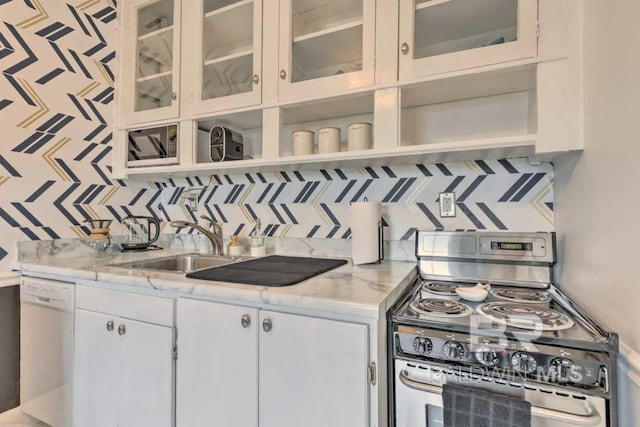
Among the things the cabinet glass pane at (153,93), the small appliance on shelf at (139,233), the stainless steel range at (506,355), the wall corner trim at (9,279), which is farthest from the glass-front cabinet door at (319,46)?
the wall corner trim at (9,279)

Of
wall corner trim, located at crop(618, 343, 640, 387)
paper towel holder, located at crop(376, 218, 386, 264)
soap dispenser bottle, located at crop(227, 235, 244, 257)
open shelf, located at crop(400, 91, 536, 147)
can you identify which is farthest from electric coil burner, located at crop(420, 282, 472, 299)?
soap dispenser bottle, located at crop(227, 235, 244, 257)

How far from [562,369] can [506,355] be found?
11cm

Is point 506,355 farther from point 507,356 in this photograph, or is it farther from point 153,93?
point 153,93

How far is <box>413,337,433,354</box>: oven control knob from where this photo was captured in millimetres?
Answer: 855

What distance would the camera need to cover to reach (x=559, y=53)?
108 cm

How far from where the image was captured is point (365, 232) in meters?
1.43

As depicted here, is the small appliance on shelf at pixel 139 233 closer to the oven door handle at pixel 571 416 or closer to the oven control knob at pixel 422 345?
the oven control knob at pixel 422 345

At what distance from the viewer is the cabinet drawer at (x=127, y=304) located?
1.18 metres

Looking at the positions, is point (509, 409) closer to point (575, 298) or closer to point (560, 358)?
point (560, 358)

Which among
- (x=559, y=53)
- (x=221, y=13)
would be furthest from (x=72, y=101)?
(x=559, y=53)

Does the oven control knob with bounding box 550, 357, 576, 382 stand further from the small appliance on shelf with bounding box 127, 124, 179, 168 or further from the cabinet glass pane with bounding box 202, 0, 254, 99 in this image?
the small appliance on shelf with bounding box 127, 124, 179, 168

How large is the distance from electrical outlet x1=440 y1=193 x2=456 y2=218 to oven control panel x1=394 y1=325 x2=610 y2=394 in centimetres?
78

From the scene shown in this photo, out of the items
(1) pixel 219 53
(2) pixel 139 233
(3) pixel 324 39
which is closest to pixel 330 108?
(3) pixel 324 39

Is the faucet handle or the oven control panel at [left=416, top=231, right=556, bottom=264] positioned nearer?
the oven control panel at [left=416, top=231, right=556, bottom=264]
